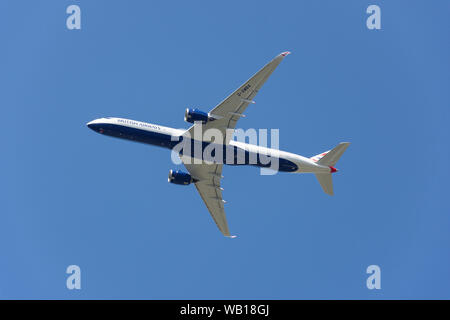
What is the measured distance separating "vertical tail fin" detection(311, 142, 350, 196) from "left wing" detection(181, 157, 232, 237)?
12162 mm

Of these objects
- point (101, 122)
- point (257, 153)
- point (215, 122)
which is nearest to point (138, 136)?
point (101, 122)

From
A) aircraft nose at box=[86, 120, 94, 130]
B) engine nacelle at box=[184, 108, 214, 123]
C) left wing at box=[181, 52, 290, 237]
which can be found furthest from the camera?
aircraft nose at box=[86, 120, 94, 130]

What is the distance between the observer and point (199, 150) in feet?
231

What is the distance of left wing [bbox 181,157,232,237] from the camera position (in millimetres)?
74500

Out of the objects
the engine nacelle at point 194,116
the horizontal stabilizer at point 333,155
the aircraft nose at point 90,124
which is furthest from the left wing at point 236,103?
the horizontal stabilizer at point 333,155

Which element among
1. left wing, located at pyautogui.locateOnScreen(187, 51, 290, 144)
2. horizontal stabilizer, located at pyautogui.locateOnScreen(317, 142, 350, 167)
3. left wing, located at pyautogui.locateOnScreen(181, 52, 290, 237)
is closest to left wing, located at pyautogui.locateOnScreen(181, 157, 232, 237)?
left wing, located at pyautogui.locateOnScreen(181, 52, 290, 237)

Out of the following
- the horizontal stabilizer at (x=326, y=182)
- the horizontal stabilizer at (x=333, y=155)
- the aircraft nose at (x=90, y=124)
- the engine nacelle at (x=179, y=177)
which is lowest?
the horizontal stabilizer at (x=326, y=182)

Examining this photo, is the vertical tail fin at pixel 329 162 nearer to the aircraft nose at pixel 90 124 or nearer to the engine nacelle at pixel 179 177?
the engine nacelle at pixel 179 177

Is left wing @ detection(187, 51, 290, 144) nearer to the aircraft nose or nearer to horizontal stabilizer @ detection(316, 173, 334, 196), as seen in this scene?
the aircraft nose

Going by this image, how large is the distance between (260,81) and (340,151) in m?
13.5

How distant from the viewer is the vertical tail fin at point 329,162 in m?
69.9

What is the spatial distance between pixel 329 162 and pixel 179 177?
17.7 meters

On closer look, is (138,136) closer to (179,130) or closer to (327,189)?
(179,130)

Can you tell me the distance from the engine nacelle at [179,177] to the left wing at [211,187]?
1.54 m
